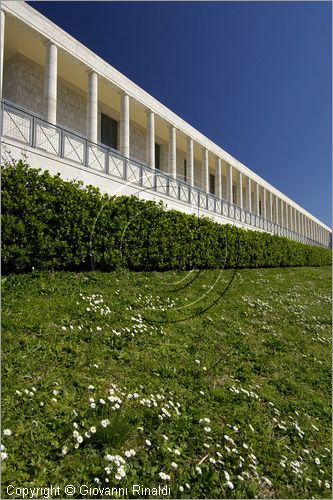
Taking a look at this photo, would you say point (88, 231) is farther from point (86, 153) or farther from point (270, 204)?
point (270, 204)

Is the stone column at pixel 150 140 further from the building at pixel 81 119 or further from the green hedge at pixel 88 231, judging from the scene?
the green hedge at pixel 88 231

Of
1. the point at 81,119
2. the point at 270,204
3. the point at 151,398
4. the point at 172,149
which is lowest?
the point at 151,398

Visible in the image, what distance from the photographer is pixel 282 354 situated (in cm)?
688

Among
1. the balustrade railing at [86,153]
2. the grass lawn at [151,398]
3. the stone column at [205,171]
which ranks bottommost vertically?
the grass lawn at [151,398]

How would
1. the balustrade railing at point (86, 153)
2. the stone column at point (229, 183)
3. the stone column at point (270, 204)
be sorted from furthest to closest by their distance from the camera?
the stone column at point (270, 204), the stone column at point (229, 183), the balustrade railing at point (86, 153)

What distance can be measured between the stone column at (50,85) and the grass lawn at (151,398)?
950 cm

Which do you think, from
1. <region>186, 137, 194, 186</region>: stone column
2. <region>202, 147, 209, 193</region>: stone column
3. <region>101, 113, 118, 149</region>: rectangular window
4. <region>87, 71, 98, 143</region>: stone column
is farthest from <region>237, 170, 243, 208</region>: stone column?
<region>87, 71, 98, 143</region>: stone column

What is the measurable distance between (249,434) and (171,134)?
2236 cm

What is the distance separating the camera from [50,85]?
14.6m

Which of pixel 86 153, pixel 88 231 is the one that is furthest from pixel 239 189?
pixel 88 231

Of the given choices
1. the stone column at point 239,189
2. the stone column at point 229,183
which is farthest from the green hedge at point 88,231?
the stone column at point 239,189

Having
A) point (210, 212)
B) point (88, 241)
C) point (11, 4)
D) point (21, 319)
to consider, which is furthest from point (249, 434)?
point (210, 212)

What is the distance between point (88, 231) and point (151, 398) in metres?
5.92

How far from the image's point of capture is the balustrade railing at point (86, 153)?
11.2 metres
